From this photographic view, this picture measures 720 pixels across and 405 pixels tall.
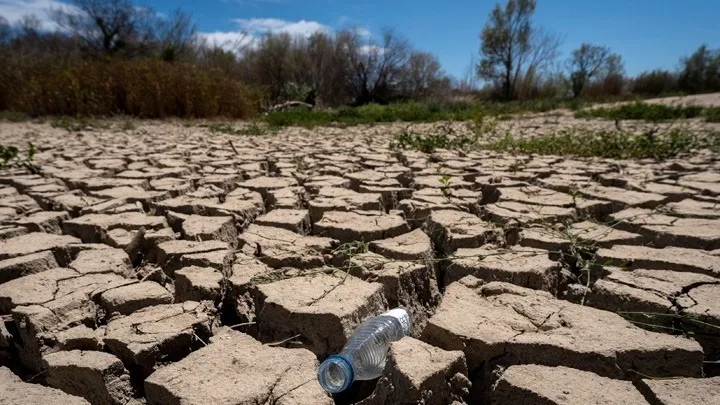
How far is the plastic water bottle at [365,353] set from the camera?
1049 millimetres

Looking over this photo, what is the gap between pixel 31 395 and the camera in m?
1.13

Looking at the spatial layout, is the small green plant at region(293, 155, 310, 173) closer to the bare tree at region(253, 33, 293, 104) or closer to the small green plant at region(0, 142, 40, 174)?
the small green plant at region(0, 142, 40, 174)

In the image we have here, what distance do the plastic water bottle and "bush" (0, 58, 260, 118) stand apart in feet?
28.3

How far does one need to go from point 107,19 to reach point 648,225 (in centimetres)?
2910

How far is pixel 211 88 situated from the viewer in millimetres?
9102

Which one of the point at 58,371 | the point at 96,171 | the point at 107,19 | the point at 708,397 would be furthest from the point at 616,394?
the point at 107,19

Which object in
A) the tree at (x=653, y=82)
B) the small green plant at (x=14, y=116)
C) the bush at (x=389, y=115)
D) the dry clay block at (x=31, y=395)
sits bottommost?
the dry clay block at (x=31, y=395)

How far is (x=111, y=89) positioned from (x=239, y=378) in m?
9.13

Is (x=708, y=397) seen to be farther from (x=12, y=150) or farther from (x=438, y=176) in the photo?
(x=12, y=150)

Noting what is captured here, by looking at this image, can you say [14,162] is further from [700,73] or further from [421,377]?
[700,73]

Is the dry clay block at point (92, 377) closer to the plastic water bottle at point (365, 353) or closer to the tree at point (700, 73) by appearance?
the plastic water bottle at point (365, 353)

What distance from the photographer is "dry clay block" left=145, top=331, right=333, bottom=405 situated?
3.39 ft

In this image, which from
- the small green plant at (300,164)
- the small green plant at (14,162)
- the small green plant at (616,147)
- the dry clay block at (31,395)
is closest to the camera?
the dry clay block at (31,395)

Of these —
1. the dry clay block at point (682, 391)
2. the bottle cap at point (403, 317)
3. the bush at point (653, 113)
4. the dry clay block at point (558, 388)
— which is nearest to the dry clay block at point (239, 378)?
the bottle cap at point (403, 317)
